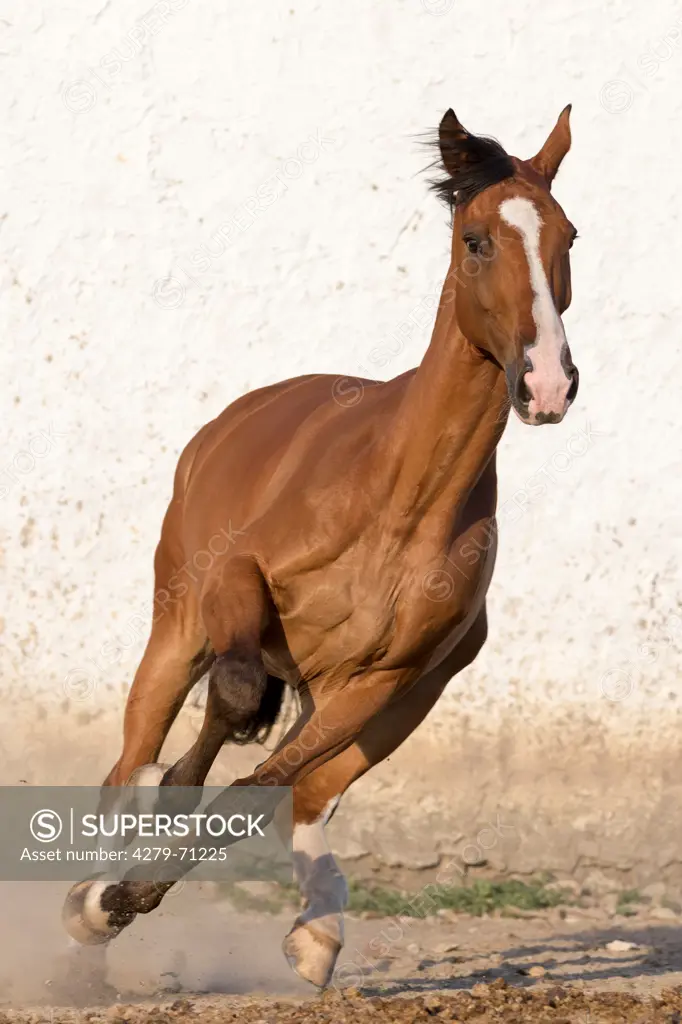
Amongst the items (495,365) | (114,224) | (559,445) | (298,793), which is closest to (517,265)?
(495,365)

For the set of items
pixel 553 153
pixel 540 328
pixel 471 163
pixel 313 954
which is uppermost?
pixel 553 153

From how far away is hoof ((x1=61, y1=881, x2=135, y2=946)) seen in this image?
4699 mm

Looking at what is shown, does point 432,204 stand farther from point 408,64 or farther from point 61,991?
point 61,991

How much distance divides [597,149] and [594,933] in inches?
140

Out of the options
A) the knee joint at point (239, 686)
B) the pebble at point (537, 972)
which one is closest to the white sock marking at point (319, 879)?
the knee joint at point (239, 686)

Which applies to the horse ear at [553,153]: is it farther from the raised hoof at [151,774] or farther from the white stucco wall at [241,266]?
the white stucco wall at [241,266]

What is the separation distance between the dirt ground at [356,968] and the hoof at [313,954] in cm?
12

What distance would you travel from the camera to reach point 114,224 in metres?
6.98

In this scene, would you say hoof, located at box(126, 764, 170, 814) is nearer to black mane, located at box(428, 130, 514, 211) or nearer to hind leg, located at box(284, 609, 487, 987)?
hind leg, located at box(284, 609, 487, 987)

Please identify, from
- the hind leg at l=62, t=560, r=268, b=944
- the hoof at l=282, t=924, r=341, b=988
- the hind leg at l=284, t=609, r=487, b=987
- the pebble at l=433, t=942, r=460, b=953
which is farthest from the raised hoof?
the pebble at l=433, t=942, r=460, b=953

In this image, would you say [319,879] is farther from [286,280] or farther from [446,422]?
[286,280]

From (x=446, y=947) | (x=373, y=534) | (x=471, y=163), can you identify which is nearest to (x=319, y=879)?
(x=373, y=534)

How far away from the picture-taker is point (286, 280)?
6.98 m

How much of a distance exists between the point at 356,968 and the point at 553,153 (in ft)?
10.8
